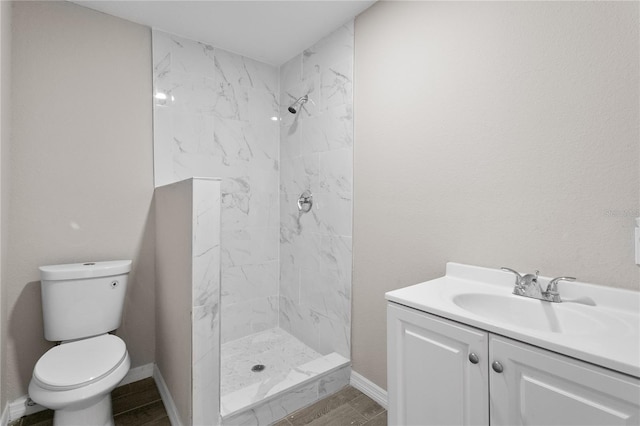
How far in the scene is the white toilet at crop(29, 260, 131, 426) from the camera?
4.50 ft

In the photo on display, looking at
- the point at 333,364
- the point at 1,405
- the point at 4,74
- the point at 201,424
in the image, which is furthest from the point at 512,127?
the point at 1,405

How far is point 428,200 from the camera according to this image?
163 cm

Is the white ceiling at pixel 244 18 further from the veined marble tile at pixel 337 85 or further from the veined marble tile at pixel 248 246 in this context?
the veined marble tile at pixel 248 246

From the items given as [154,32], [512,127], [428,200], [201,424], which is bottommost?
[201,424]

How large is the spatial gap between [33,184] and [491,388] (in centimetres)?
246

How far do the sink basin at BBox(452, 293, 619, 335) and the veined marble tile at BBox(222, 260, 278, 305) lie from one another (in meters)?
1.82

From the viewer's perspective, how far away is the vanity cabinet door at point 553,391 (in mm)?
701

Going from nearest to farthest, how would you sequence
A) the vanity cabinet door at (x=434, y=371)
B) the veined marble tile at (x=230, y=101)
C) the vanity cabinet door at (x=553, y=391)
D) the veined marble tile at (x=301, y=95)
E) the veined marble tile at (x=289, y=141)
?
the vanity cabinet door at (x=553, y=391), the vanity cabinet door at (x=434, y=371), the veined marble tile at (x=301, y=95), the veined marble tile at (x=230, y=101), the veined marble tile at (x=289, y=141)

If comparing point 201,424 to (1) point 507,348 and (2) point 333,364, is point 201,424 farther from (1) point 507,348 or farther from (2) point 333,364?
(1) point 507,348

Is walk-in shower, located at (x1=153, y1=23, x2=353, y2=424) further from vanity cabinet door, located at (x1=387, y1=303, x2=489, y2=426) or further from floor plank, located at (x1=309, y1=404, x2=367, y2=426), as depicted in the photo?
vanity cabinet door, located at (x1=387, y1=303, x2=489, y2=426)

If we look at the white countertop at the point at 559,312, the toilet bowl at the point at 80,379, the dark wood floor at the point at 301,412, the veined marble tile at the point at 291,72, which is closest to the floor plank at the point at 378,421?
the dark wood floor at the point at 301,412

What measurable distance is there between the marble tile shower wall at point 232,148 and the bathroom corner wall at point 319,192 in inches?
5.0

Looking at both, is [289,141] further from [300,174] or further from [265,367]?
[265,367]

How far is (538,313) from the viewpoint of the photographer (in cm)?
113
